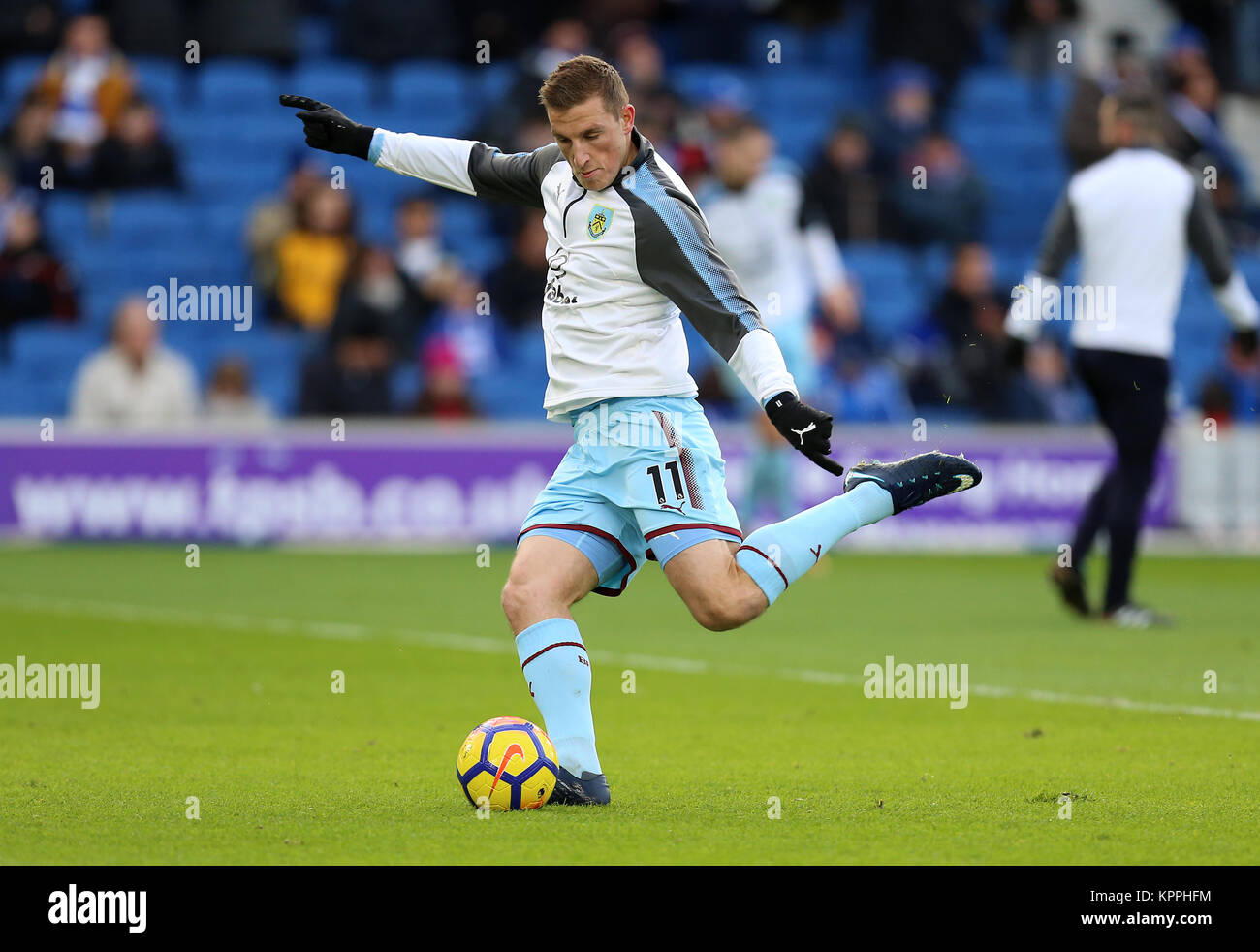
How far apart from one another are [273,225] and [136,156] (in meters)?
1.68

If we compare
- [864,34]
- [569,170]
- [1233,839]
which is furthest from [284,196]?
[1233,839]

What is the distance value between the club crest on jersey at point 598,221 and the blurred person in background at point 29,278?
12.0m

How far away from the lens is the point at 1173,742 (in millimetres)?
6602

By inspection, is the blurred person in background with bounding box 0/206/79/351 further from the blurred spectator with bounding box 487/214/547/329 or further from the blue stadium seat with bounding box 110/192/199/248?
the blurred spectator with bounding box 487/214/547/329

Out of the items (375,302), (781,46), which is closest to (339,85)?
(375,302)

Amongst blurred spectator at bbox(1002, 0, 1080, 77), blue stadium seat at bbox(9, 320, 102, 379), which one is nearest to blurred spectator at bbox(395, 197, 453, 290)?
blue stadium seat at bbox(9, 320, 102, 379)

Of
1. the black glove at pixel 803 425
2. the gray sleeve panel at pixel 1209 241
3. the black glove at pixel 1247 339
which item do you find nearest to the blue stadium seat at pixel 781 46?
the gray sleeve panel at pixel 1209 241

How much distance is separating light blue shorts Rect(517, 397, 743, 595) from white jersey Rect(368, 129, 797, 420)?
0.07m

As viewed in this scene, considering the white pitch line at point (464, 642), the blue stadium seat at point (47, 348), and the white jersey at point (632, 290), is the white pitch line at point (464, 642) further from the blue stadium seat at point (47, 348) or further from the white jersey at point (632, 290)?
the blue stadium seat at point (47, 348)

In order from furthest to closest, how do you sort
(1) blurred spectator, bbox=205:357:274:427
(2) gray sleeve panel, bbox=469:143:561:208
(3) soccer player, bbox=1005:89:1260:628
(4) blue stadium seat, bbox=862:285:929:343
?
1. (4) blue stadium seat, bbox=862:285:929:343
2. (1) blurred spectator, bbox=205:357:274:427
3. (3) soccer player, bbox=1005:89:1260:628
4. (2) gray sleeve panel, bbox=469:143:561:208

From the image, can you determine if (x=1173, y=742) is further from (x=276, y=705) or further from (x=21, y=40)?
(x=21, y=40)

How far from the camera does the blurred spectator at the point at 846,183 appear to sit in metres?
18.0

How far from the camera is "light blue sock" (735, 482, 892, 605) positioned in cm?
555

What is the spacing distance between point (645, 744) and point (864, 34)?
15758 millimetres
